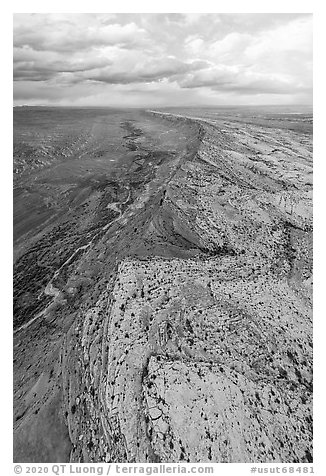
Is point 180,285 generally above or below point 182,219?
below

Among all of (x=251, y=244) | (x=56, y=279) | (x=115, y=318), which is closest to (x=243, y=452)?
(x=115, y=318)

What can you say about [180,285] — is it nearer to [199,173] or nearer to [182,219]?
[182,219]

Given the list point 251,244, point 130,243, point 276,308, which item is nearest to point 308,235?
point 251,244

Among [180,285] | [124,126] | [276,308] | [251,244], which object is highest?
[124,126]
